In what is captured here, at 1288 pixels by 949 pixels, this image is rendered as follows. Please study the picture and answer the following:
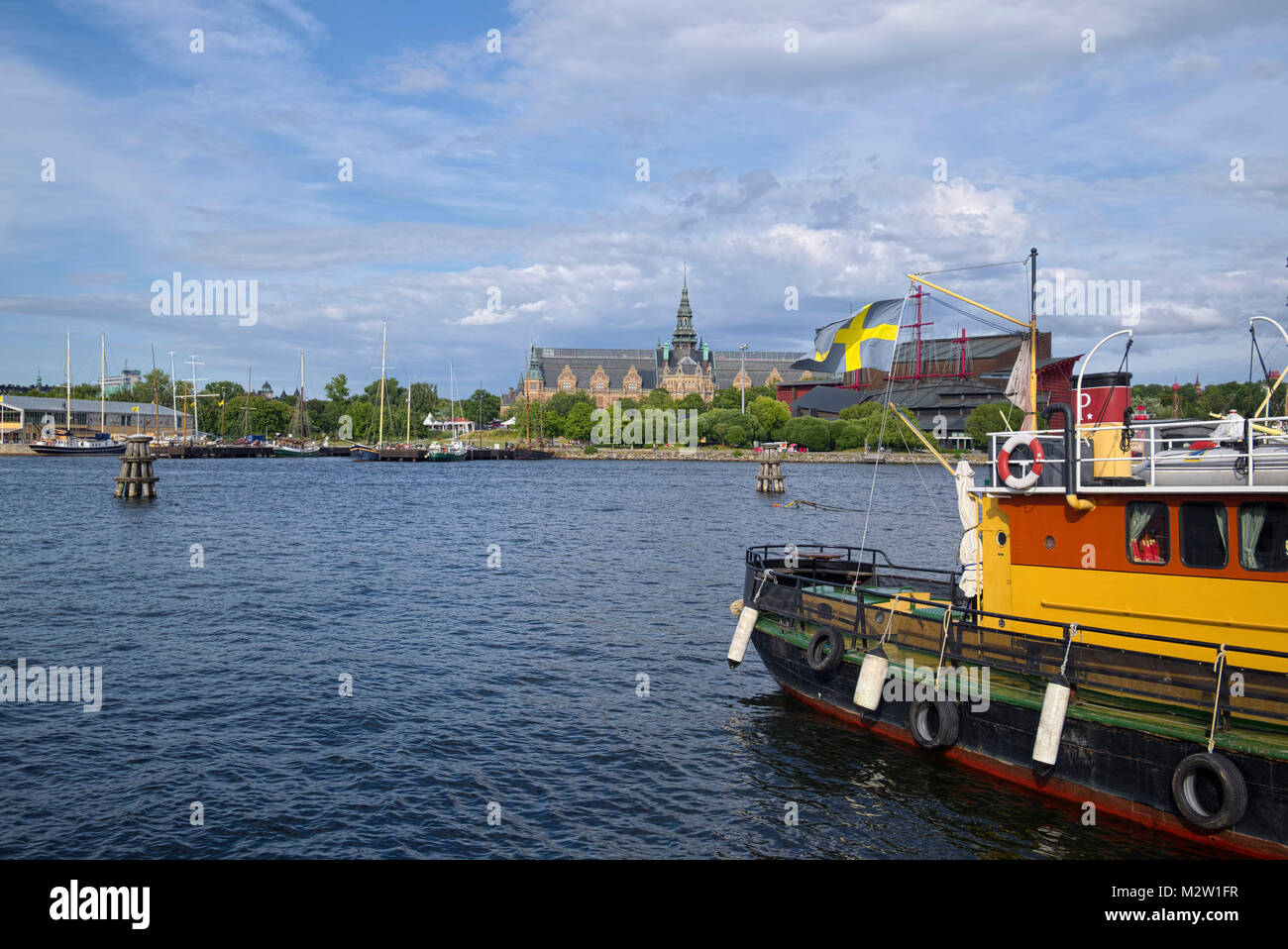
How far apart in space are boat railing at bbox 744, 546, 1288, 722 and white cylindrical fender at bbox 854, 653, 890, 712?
0.51 meters

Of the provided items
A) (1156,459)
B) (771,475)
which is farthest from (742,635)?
(771,475)

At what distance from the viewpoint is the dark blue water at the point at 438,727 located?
1447 cm

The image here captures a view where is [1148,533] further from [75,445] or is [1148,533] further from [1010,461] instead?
[75,445]

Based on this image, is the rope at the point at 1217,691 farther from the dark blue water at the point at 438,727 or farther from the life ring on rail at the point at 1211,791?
the dark blue water at the point at 438,727

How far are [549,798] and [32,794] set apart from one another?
902cm

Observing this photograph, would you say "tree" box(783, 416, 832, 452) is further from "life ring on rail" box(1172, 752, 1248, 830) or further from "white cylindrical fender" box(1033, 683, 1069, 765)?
"life ring on rail" box(1172, 752, 1248, 830)

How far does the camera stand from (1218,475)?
13.9 metres

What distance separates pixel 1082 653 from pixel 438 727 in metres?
12.9

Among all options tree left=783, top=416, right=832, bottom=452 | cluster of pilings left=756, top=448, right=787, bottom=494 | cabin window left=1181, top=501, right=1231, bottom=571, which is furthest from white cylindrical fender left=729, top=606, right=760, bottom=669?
tree left=783, top=416, right=832, bottom=452

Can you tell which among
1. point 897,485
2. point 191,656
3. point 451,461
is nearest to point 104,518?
point 191,656

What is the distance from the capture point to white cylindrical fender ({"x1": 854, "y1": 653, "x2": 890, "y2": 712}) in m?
16.9
